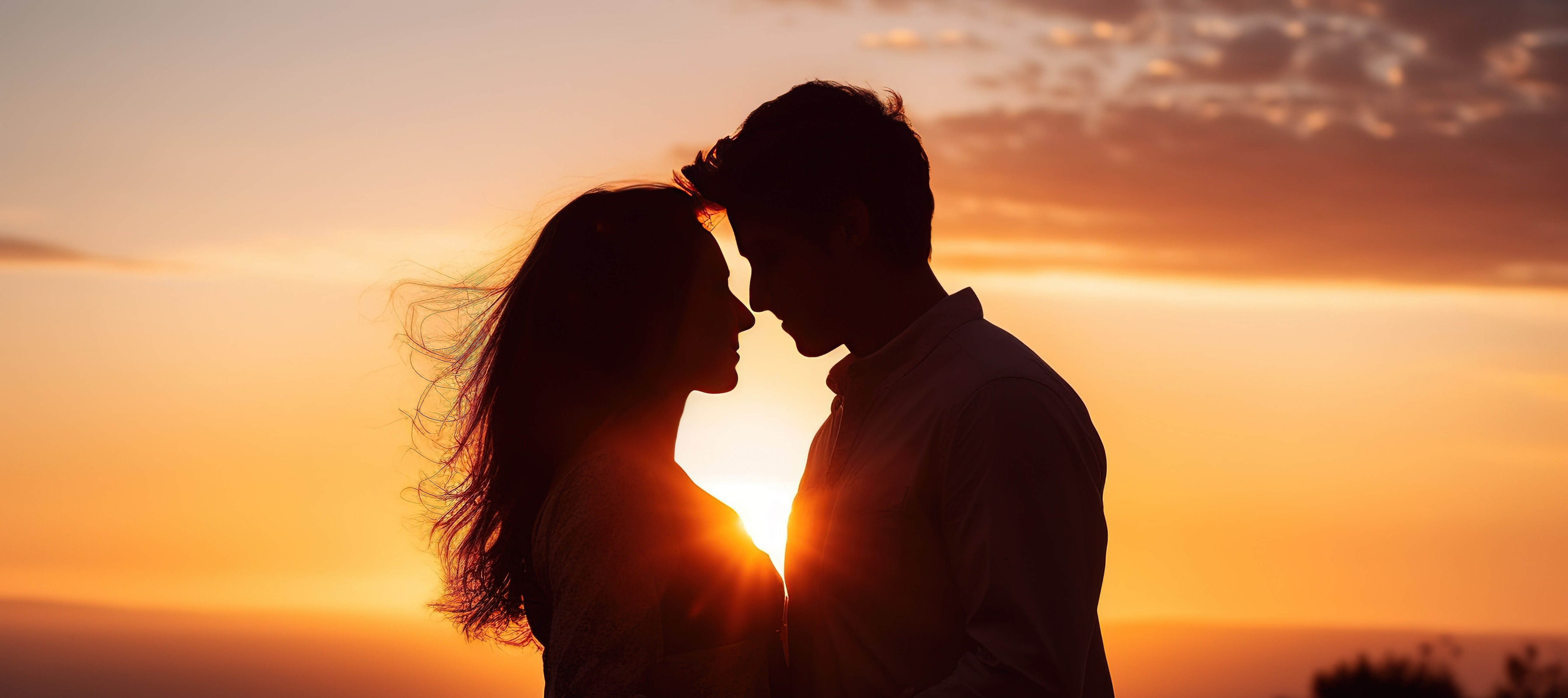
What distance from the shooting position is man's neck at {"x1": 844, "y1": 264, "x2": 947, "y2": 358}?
4.03m

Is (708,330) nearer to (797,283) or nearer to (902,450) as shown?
(797,283)

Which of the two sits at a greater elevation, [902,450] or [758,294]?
[758,294]

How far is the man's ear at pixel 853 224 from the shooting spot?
4031 millimetres

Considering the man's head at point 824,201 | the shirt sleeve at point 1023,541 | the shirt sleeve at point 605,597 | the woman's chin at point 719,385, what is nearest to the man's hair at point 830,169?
the man's head at point 824,201

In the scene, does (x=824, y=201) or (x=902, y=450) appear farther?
(x=824, y=201)

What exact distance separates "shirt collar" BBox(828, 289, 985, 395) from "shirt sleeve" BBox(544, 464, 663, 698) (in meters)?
0.83

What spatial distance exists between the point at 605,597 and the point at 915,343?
1233 millimetres

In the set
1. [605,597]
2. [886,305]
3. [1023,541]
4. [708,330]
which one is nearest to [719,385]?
[708,330]

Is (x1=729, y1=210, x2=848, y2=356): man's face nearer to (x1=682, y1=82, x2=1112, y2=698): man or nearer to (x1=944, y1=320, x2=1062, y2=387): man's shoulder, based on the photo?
(x1=682, y1=82, x2=1112, y2=698): man

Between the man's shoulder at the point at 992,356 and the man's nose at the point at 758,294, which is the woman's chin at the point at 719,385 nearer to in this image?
the man's nose at the point at 758,294

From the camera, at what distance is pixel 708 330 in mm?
4141

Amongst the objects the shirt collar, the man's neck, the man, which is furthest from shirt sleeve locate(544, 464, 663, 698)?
the man's neck

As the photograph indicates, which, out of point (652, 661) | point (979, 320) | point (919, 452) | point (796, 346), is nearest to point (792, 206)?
point (796, 346)

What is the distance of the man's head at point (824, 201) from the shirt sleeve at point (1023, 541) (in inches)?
32.3
